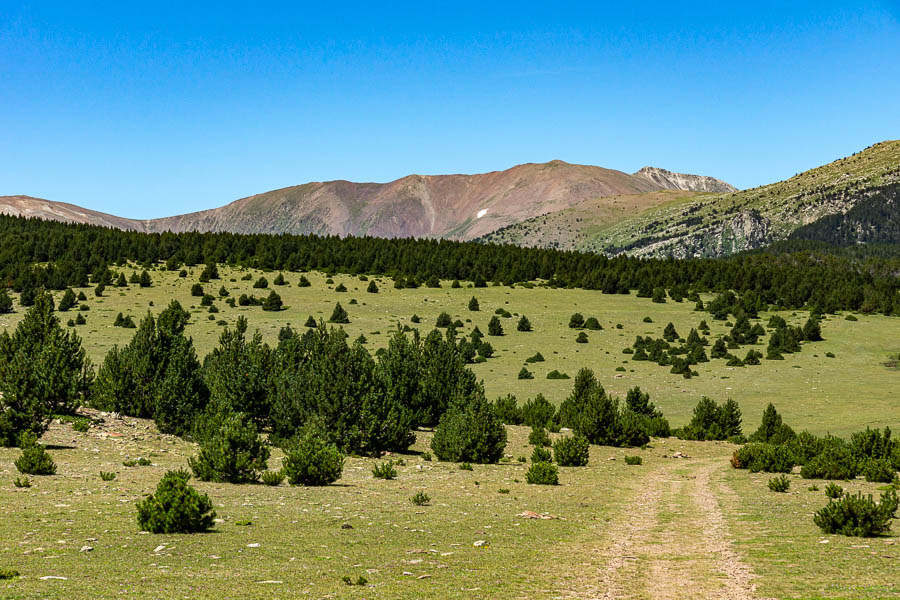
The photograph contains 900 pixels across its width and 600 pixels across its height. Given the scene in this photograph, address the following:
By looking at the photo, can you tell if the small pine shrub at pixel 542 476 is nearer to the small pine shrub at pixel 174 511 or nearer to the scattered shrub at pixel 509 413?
the small pine shrub at pixel 174 511

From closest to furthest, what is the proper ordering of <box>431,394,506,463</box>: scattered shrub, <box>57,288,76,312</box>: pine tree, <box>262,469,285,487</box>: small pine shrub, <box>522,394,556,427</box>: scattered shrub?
1. <box>262,469,285,487</box>: small pine shrub
2. <box>431,394,506,463</box>: scattered shrub
3. <box>522,394,556,427</box>: scattered shrub
4. <box>57,288,76,312</box>: pine tree

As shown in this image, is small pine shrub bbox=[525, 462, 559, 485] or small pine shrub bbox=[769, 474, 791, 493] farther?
small pine shrub bbox=[525, 462, 559, 485]

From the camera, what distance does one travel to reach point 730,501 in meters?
26.6

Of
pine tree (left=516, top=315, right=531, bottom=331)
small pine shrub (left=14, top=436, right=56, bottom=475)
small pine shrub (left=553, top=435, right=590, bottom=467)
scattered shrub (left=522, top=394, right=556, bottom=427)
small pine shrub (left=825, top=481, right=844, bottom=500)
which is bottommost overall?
scattered shrub (left=522, top=394, right=556, bottom=427)

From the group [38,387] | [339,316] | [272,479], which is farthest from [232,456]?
[339,316]

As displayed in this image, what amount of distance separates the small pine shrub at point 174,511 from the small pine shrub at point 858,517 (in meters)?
14.5

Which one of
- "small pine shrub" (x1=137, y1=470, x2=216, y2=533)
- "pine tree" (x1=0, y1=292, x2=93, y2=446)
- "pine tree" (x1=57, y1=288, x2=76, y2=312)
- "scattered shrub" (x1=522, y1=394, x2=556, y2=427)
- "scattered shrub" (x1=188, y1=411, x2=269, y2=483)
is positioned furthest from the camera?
"pine tree" (x1=57, y1=288, x2=76, y2=312)

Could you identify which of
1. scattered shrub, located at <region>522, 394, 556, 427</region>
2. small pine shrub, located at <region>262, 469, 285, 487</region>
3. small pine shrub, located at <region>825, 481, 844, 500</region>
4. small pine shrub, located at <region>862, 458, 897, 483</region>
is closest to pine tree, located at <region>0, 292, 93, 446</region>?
small pine shrub, located at <region>262, 469, 285, 487</region>

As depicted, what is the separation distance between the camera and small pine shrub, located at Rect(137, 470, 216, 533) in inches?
675

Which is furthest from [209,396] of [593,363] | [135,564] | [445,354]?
[593,363]

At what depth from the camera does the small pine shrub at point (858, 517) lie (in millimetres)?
18156

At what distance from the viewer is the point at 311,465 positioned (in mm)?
26875

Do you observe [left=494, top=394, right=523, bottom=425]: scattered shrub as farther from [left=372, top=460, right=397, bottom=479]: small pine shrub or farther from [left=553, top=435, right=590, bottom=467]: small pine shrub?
[left=372, top=460, right=397, bottom=479]: small pine shrub

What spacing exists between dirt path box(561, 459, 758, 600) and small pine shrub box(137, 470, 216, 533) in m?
8.47
